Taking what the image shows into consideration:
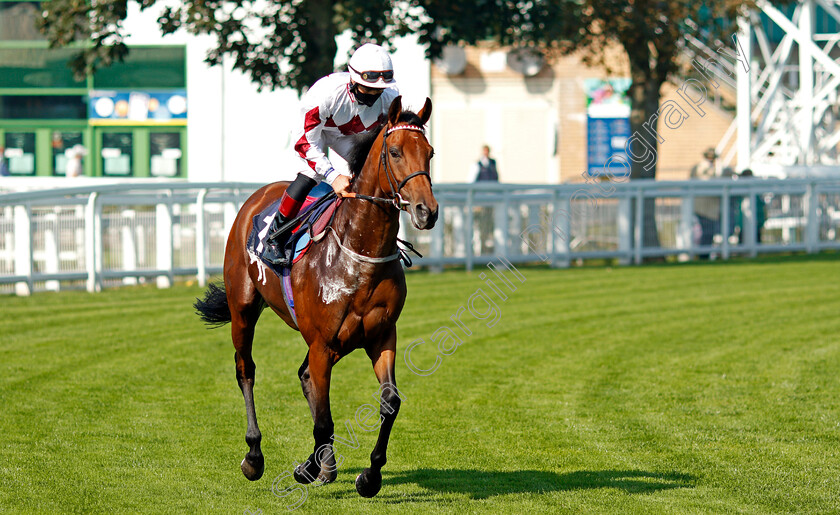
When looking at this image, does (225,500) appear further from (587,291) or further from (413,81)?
(413,81)

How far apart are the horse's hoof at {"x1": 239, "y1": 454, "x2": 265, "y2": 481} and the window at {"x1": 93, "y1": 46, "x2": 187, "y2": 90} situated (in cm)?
2325

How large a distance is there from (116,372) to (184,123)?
63.7 feet

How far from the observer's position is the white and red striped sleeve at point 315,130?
579 cm

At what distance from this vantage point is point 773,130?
2792 centimetres

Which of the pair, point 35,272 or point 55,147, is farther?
point 55,147

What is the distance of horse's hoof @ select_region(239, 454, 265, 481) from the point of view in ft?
19.8

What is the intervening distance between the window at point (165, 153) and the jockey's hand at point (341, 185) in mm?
23351

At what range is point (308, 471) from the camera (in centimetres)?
581

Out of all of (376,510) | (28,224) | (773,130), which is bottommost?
(376,510)

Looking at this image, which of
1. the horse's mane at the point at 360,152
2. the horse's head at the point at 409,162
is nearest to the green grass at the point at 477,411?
the horse's head at the point at 409,162

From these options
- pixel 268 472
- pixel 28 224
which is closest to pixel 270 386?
pixel 268 472

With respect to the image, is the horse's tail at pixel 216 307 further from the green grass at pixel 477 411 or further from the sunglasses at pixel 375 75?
the sunglasses at pixel 375 75

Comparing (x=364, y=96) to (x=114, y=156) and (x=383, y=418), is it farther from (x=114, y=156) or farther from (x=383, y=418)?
(x=114, y=156)

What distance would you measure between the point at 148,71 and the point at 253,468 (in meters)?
23.8
